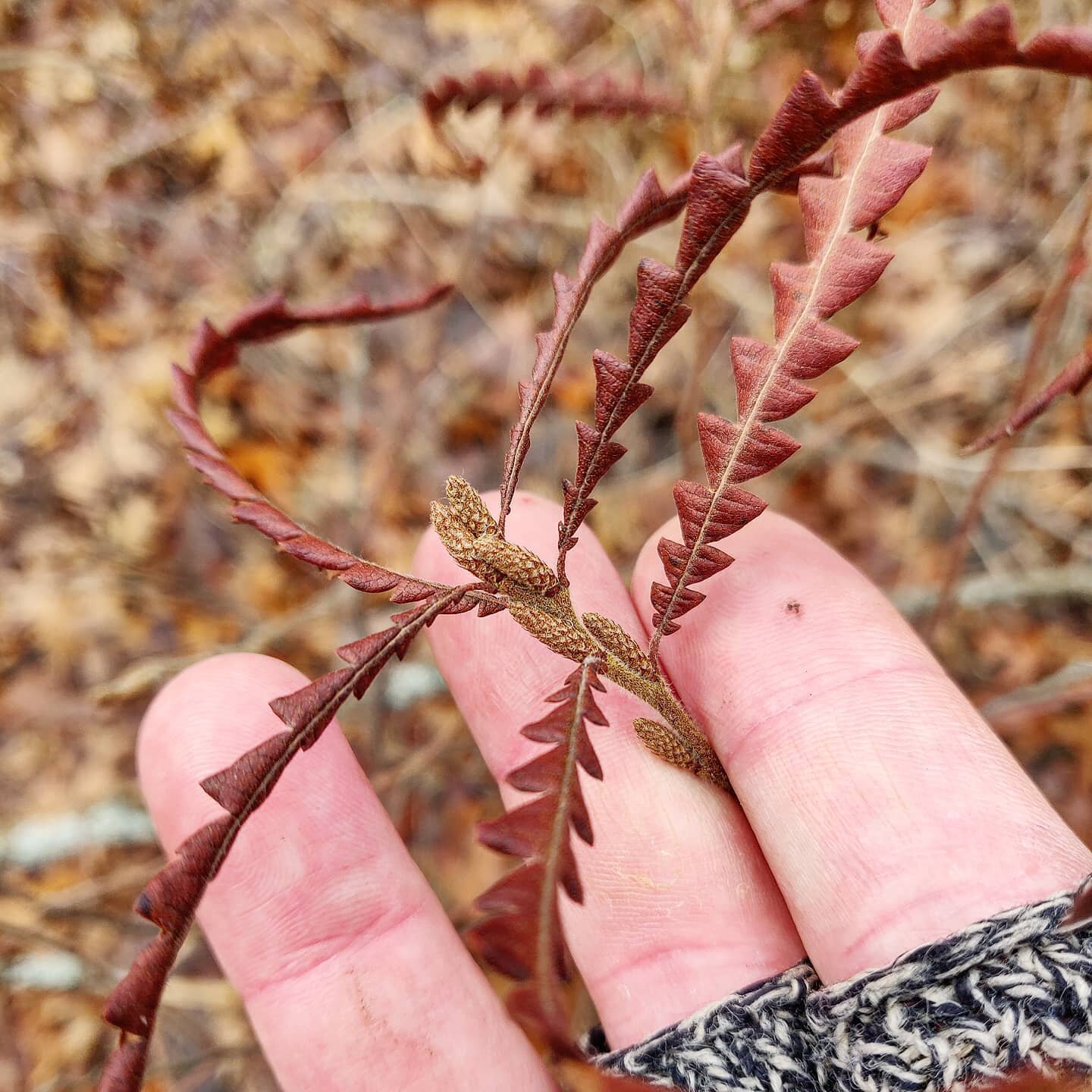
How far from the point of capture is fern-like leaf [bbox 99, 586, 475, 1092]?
900 millimetres

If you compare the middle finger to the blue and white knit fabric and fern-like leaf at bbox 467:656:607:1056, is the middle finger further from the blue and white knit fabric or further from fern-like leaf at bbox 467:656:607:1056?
fern-like leaf at bbox 467:656:607:1056

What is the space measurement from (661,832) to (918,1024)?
1.41 feet

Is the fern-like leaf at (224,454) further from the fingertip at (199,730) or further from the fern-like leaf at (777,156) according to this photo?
the fingertip at (199,730)

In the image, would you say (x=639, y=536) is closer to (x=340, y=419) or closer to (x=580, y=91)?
(x=340, y=419)

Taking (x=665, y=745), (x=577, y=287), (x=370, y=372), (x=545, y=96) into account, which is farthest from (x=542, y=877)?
(x=370, y=372)

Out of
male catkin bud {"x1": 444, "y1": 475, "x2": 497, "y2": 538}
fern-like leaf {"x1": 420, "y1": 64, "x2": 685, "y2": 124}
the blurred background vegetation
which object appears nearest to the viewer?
male catkin bud {"x1": 444, "y1": 475, "x2": 497, "y2": 538}

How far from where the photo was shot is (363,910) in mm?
1490

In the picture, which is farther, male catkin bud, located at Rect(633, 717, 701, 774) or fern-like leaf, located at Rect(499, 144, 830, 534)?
male catkin bud, located at Rect(633, 717, 701, 774)

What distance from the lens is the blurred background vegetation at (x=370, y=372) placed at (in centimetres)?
249

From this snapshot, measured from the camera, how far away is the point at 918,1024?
1.12 metres

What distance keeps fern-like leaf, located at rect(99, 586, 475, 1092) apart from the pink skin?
52 cm

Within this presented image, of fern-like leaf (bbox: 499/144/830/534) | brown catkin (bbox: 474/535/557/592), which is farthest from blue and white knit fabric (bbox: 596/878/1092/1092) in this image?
fern-like leaf (bbox: 499/144/830/534)

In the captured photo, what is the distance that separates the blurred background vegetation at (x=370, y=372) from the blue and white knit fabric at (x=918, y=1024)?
107cm

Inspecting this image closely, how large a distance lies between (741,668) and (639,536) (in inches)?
55.7
